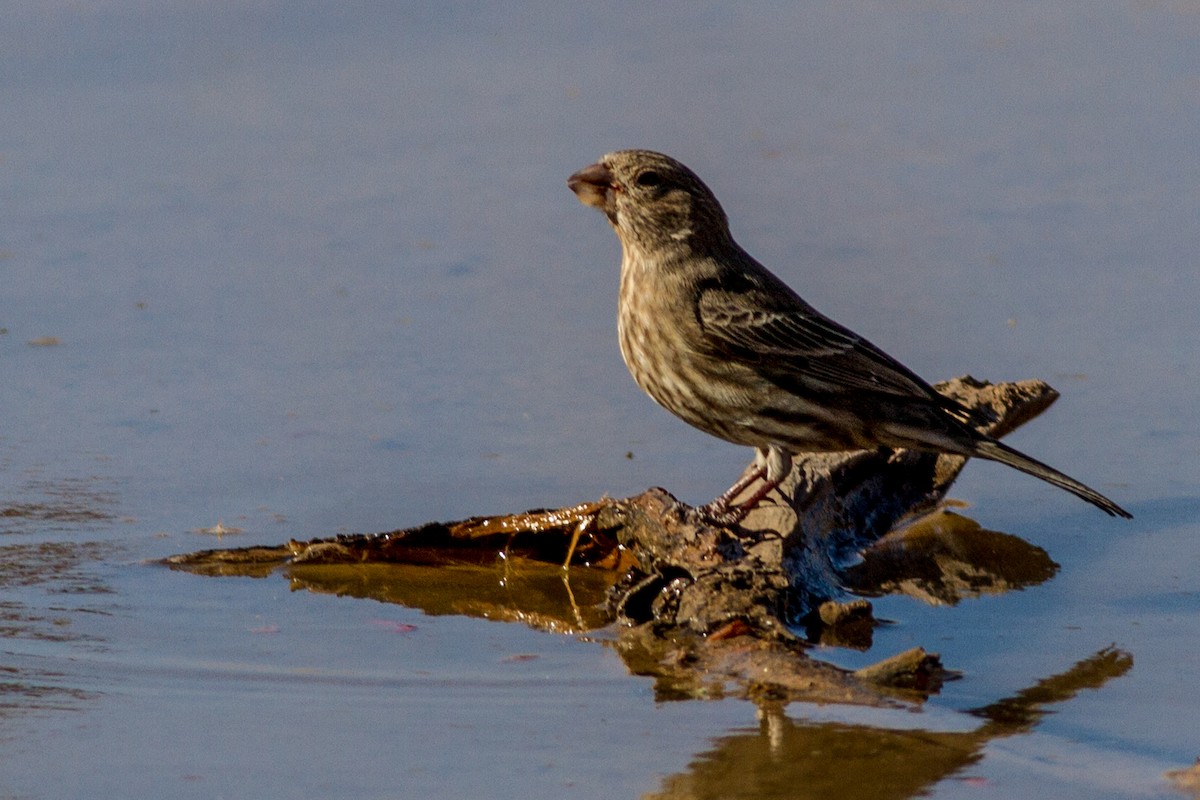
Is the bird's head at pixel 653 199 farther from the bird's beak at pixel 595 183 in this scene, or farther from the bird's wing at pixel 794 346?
the bird's wing at pixel 794 346

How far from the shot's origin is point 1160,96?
11.0 metres

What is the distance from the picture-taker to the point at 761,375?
261 inches

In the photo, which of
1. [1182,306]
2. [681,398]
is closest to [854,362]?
[681,398]

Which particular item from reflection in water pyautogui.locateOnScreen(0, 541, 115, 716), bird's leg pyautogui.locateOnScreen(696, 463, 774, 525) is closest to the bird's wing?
bird's leg pyautogui.locateOnScreen(696, 463, 774, 525)

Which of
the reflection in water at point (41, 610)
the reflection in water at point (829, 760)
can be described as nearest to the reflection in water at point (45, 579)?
the reflection in water at point (41, 610)


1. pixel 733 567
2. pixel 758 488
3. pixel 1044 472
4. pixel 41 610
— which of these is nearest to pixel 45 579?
pixel 41 610

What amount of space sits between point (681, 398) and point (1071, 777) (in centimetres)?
244

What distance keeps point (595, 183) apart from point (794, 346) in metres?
1.01

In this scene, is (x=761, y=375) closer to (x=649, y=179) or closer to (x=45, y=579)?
(x=649, y=179)

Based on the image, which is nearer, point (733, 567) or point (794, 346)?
point (733, 567)

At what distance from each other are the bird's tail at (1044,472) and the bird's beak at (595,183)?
67.3 inches

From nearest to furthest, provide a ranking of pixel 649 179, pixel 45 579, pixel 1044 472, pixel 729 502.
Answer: pixel 45 579 < pixel 1044 472 < pixel 729 502 < pixel 649 179

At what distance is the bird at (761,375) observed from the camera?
6.53 metres

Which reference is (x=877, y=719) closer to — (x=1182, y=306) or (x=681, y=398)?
(x=681, y=398)
